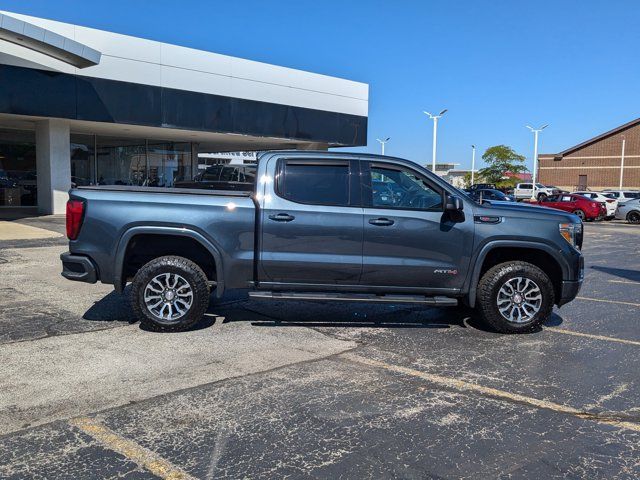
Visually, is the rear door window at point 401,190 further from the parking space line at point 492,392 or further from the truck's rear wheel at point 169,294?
the truck's rear wheel at point 169,294

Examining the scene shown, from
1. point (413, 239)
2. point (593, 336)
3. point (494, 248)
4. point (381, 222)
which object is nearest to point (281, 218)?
point (381, 222)

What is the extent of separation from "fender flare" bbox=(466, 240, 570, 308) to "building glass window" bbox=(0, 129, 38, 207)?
2482 cm

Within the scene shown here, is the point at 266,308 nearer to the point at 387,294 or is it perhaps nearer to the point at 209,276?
the point at 209,276

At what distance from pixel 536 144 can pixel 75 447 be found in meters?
Answer: 58.4

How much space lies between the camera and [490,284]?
21.0ft

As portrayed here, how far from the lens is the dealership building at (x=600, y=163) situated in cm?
6819

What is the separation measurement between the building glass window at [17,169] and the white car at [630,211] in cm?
3065

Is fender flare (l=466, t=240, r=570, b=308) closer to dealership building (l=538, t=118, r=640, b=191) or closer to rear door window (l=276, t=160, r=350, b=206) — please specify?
rear door window (l=276, t=160, r=350, b=206)

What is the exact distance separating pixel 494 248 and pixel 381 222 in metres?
1.37

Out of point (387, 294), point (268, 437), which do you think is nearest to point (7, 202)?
point (387, 294)

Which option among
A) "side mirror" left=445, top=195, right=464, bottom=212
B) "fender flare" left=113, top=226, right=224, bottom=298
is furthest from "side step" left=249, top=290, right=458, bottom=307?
"side mirror" left=445, top=195, right=464, bottom=212

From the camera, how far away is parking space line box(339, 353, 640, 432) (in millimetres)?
4129

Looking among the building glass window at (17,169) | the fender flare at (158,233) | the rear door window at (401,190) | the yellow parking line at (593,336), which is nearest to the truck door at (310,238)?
the rear door window at (401,190)

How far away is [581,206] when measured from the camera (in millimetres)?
31828
